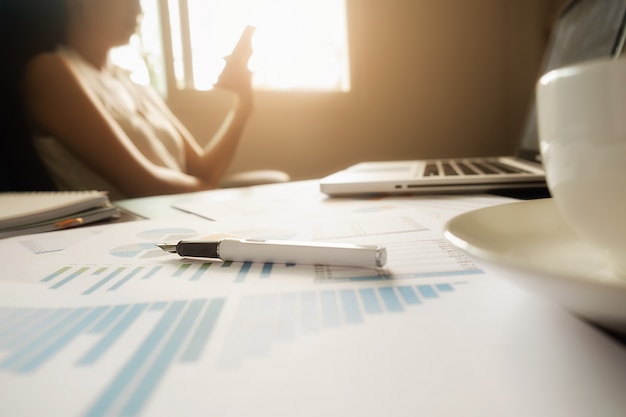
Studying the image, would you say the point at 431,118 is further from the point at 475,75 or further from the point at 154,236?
the point at 154,236

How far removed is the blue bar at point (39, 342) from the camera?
20 centimetres

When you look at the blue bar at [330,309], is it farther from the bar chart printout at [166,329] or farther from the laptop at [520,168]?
the laptop at [520,168]

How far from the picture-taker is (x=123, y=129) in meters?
1.20

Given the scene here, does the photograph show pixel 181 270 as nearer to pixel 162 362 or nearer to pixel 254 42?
pixel 162 362

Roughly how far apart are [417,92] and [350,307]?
1.90 meters

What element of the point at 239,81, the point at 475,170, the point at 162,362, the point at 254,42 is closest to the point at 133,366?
the point at 162,362

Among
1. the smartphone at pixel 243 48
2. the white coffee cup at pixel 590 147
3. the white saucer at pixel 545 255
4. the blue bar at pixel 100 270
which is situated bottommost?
the blue bar at pixel 100 270

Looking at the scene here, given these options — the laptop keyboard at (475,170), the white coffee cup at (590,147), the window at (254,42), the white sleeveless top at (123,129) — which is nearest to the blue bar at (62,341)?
the white coffee cup at (590,147)

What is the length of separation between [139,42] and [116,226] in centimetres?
150

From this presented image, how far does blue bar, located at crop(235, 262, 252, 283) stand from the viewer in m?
0.30

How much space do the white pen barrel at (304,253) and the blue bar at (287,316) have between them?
0.05 metres

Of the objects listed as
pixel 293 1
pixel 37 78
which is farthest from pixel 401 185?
pixel 293 1

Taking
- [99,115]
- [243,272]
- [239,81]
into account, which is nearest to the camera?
[243,272]

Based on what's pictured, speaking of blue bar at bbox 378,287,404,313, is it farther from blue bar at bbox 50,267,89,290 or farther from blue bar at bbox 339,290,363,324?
blue bar at bbox 50,267,89,290
